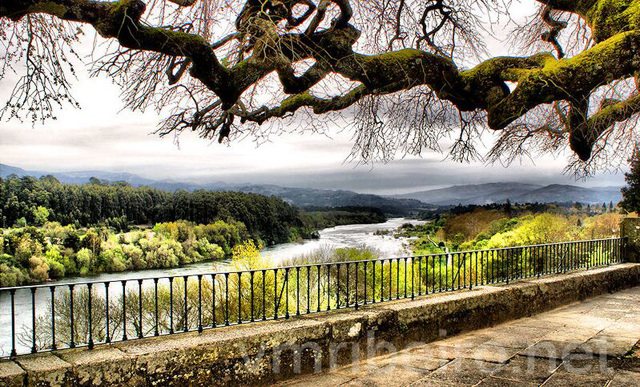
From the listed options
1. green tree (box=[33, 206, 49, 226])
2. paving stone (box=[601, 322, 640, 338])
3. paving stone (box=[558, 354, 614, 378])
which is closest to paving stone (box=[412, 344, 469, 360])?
paving stone (box=[558, 354, 614, 378])

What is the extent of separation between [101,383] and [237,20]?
4.12m

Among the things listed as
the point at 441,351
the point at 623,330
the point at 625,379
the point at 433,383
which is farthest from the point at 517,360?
the point at 623,330

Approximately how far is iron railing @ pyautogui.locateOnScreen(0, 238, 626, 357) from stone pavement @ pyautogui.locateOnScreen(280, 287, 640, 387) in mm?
734

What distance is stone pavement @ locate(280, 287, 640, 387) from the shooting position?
13.7 ft

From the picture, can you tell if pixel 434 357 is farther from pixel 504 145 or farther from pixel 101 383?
pixel 504 145

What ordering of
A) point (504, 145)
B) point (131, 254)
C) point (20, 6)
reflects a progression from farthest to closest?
point (131, 254)
point (504, 145)
point (20, 6)

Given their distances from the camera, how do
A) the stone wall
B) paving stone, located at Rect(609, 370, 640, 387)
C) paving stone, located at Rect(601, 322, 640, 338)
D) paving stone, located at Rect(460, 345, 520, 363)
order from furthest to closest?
paving stone, located at Rect(601, 322, 640, 338) → paving stone, located at Rect(460, 345, 520, 363) → paving stone, located at Rect(609, 370, 640, 387) → the stone wall

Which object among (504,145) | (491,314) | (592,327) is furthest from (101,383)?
(504,145)

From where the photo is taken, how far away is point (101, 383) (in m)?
3.45

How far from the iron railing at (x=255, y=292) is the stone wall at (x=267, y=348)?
0.64 ft

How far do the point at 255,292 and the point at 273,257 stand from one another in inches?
1496

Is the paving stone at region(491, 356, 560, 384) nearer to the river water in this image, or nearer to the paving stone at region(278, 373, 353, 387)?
the paving stone at region(278, 373, 353, 387)

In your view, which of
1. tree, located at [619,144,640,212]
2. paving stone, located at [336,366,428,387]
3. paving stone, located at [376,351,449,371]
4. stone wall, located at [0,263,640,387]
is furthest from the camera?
tree, located at [619,144,640,212]

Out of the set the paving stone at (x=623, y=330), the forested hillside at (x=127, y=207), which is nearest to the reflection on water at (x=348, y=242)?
the forested hillside at (x=127, y=207)
